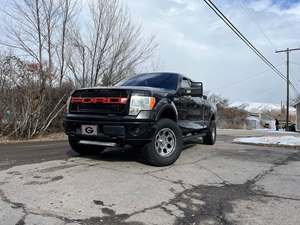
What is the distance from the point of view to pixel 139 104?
17.3 ft

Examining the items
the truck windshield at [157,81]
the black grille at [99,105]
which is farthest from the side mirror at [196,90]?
the black grille at [99,105]

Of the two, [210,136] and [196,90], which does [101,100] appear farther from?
[210,136]

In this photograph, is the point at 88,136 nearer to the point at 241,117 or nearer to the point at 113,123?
the point at 113,123

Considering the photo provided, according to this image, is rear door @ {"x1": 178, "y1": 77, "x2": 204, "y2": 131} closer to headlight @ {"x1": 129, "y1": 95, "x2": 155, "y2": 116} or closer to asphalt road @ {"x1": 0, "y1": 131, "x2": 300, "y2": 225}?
asphalt road @ {"x1": 0, "y1": 131, "x2": 300, "y2": 225}

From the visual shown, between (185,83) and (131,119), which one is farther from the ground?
(185,83)

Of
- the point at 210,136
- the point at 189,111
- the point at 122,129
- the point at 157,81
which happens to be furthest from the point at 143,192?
the point at 210,136

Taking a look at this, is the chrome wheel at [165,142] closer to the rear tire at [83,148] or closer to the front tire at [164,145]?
the front tire at [164,145]

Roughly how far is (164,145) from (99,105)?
1350mm

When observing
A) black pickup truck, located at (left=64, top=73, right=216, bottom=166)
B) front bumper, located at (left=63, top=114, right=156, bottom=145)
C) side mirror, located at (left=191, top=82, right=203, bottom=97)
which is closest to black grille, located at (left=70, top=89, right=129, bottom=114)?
black pickup truck, located at (left=64, top=73, right=216, bottom=166)

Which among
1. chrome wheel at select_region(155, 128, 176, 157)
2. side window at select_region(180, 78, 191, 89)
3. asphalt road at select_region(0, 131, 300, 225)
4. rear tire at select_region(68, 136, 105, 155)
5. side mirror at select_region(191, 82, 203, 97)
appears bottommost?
asphalt road at select_region(0, 131, 300, 225)

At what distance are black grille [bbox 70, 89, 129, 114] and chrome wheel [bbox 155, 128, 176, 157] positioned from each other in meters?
0.81

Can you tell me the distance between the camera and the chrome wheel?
18.4 feet

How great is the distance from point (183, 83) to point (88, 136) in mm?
2530

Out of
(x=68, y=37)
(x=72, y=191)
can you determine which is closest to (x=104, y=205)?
(x=72, y=191)
